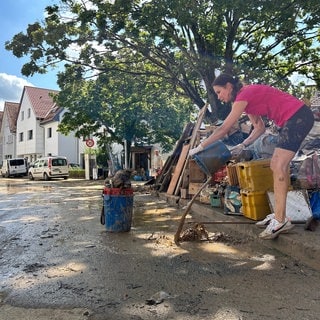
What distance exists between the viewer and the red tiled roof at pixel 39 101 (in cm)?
4531

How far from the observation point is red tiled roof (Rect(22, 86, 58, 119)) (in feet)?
149

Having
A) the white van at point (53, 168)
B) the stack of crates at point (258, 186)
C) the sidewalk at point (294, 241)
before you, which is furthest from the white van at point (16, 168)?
the stack of crates at point (258, 186)

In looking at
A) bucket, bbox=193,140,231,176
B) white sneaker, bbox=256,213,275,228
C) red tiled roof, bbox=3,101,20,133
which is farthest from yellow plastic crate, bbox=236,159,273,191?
red tiled roof, bbox=3,101,20,133

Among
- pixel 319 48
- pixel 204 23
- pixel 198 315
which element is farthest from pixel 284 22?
pixel 198 315

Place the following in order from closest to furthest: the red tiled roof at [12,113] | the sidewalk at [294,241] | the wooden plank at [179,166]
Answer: the sidewalk at [294,241], the wooden plank at [179,166], the red tiled roof at [12,113]

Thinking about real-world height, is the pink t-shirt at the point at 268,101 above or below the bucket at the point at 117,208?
above

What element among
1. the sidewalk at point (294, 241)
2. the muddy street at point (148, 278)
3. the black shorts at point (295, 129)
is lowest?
the muddy street at point (148, 278)

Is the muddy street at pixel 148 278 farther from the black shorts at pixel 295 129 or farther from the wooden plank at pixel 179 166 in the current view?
the wooden plank at pixel 179 166

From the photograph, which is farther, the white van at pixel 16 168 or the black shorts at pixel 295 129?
the white van at pixel 16 168

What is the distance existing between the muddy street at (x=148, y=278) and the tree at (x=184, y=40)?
7.48 m

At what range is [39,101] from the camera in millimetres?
47281

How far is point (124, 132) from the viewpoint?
27344 mm

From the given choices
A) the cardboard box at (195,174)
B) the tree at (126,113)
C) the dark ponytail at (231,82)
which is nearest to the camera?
the dark ponytail at (231,82)

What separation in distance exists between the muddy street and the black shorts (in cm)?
136
